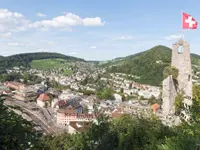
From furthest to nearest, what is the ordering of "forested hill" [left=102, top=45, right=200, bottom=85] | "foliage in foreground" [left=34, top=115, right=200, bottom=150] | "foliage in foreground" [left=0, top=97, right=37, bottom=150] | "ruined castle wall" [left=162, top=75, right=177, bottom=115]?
"forested hill" [left=102, top=45, right=200, bottom=85]
"ruined castle wall" [left=162, top=75, right=177, bottom=115]
"foliage in foreground" [left=34, top=115, right=200, bottom=150]
"foliage in foreground" [left=0, top=97, right=37, bottom=150]

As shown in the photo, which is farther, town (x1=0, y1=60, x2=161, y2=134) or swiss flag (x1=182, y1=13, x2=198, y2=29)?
town (x1=0, y1=60, x2=161, y2=134)

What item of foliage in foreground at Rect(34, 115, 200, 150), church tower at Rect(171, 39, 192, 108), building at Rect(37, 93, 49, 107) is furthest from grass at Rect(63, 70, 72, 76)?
foliage in foreground at Rect(34, 115, 200, 150)

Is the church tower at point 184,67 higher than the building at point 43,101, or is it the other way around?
the church tower at point 184,67

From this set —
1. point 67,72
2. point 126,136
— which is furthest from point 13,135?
point 67,72

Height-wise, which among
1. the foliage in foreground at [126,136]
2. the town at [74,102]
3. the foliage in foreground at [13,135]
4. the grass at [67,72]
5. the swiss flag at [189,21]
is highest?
the swiss flag at [189,21]

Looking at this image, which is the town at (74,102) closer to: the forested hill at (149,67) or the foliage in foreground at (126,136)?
the forested hill at (149,67)

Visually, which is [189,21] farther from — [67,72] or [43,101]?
[67,72]

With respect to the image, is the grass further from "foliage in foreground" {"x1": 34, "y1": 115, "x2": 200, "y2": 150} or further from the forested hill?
"foliage in foreground" {"x1": 34, "y1": 115, "x2": 200, "y2": 150}

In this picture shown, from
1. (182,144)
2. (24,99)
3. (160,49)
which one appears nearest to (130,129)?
(182,144)

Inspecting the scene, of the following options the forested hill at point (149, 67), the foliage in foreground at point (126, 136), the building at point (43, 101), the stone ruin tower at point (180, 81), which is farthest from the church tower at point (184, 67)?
the forested hill at point (149, 67)
